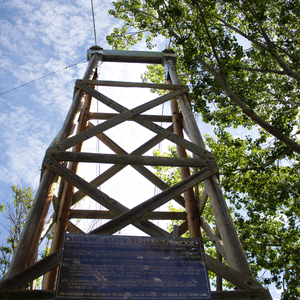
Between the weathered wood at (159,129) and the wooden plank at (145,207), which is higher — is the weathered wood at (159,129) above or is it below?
above

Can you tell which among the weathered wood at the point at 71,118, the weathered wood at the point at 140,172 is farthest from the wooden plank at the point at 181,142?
the weathered wood at the point at 71,118

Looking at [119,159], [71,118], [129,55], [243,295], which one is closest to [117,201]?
[119,159]

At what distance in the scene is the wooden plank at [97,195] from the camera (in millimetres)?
3053

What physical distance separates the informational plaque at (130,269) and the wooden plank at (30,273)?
0.13m

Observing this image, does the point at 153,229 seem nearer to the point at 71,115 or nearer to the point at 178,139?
the point at 178,139

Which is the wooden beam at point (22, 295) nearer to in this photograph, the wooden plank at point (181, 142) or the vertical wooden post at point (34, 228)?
the vertical wooden post at point (34, 228)

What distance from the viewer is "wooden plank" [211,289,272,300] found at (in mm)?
2500

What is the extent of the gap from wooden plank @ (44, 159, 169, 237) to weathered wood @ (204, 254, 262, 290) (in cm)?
72

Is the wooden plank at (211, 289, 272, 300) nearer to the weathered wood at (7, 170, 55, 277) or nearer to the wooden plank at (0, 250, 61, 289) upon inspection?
the wooden plank at (0, 250, 61, 289)

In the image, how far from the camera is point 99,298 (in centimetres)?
224

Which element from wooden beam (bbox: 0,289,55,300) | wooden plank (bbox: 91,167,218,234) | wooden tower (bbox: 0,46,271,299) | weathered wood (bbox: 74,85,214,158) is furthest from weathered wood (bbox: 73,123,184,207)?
→ wooden beam (bbox: 0,289,55,300)

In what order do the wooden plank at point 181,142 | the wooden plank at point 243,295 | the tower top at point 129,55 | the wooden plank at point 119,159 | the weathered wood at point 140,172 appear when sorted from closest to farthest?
the wooden plank at point 243,295
the wooden plank at point 119,159
the wooden plank at point 181,142
the weathered wood at point 140,172
the tower top at point 129,55

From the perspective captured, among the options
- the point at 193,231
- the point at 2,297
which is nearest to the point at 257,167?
the point at 193,231

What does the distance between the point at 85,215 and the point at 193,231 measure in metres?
1.88
